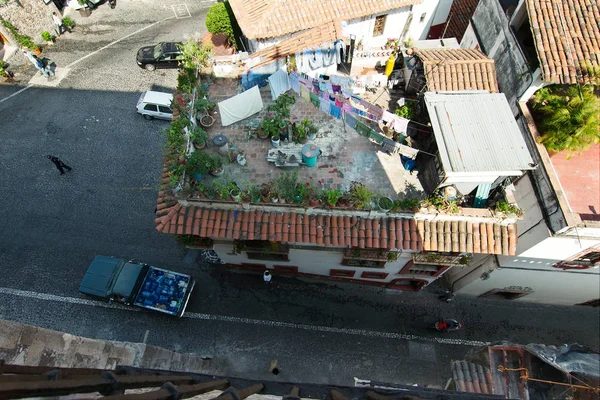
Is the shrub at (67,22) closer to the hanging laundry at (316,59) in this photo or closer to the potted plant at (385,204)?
the hanging laundry at (316,59)

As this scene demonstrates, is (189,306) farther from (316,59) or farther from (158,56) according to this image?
(158,56)

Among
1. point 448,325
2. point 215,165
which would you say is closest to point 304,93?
point 215,165

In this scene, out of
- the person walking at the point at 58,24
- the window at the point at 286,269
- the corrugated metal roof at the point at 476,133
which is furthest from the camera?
the person walking at the point at 58,24

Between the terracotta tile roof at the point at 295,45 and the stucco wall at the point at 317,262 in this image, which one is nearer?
the terracotta tile roof at the point at 295,45

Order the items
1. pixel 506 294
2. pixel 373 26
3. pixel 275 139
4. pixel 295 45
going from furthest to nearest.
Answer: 1. pixel 373 26
2. pixel 506 294
3. pixel 295 45
4. pixel 275 139

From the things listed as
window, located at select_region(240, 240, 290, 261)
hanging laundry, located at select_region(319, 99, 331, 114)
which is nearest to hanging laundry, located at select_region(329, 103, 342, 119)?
hanging laundry, located at select_region(319, 99, 331, 114)

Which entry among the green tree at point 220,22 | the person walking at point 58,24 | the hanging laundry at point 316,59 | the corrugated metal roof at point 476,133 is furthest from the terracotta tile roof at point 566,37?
the person walking at point 58,24

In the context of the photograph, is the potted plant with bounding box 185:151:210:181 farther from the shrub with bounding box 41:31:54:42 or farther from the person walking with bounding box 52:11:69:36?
the person walking with bounding box 52:11:69:36
